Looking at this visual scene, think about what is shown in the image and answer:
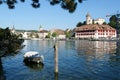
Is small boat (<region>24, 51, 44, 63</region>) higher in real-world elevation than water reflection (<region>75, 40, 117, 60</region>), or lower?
higher

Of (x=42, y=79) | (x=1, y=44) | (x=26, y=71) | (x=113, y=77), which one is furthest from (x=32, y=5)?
(x=26, y=71)

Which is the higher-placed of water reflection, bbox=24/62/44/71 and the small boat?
the small boat

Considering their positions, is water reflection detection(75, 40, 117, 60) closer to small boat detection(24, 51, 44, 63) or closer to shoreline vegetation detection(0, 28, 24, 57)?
small boat detection(24, 51, 44, 63)

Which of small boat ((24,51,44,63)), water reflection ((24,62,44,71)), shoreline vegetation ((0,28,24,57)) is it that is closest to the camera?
shoreline vegetation ((0,28,24,57))

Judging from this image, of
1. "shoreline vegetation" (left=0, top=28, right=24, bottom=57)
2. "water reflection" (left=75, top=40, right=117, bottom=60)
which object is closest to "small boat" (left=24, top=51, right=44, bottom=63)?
"shoreline vegetation" (left=0, top=28, right=24, bottom=57)

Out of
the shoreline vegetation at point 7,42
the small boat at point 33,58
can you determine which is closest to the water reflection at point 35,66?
the small boat at point 33,58

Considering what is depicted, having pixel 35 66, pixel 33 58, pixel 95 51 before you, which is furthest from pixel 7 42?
pixel 95 51

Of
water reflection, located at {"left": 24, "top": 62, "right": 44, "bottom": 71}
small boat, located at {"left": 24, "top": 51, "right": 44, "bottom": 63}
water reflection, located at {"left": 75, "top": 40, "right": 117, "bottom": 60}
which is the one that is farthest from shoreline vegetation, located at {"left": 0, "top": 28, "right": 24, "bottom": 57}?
water reflection, located at {"left": 75, "top": 40, "right": 117, "bottom": 60}

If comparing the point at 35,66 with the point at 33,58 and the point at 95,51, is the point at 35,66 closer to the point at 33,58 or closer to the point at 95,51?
the point at 33,58

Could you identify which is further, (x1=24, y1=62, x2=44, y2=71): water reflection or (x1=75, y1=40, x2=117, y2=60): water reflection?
(x1=75, y1=40, x2=117, y2=60): water reflection

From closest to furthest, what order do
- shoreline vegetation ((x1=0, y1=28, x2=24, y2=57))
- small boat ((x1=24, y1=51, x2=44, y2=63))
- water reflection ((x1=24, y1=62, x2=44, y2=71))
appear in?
shoreline vegetation ((x1=0, y1=28, x2=24, y2=57)), water reflection ((x1=24, y1=62, x2=44, y2=71)), small boat ((x1=24, y1=51, x2=44, y2=63))

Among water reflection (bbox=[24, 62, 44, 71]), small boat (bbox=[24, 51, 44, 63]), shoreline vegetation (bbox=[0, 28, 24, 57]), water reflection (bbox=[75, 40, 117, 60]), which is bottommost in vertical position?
water reflection (bbox=[75, 40, 117, 60])

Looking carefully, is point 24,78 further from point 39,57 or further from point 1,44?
point 39,57

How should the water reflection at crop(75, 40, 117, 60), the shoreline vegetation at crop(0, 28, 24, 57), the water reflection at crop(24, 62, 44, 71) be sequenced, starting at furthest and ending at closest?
1. the water reflection at crop(75, 40, 117, 60)
2. the water reflection at crop(24, 62, 44, 71)
3. the shoreline vegetation at crop(0, 28, 24, 57)
